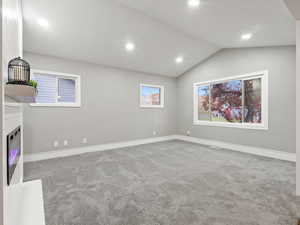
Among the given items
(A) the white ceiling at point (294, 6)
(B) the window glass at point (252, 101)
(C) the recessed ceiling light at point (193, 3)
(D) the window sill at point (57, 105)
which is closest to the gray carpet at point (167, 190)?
(B) the window glass at point (252, 101)

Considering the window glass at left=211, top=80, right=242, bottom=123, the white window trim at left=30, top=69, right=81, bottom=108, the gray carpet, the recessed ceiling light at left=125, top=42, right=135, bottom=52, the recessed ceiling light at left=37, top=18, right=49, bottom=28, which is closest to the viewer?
the gray carpet

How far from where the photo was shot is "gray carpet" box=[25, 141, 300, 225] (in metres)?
1.60

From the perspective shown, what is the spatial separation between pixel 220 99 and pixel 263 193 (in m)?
3.39

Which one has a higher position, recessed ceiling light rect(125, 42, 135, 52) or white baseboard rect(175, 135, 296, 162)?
recessed ceiling light rect(125, 42, 135, 52)

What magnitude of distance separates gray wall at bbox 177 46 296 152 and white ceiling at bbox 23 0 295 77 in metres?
0.36

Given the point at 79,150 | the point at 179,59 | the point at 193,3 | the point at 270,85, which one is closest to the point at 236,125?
the point at 270,85

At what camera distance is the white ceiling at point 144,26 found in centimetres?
251

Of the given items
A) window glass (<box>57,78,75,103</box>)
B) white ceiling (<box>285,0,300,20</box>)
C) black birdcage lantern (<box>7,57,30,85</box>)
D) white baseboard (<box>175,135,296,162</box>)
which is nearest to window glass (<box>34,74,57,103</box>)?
window glass (<box>57,78,75,103</box>)

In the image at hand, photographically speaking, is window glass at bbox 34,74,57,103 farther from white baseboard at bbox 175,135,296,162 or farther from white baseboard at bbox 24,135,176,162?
white baseboard at bbox 175,135,296,162

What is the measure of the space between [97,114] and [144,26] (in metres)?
2.71

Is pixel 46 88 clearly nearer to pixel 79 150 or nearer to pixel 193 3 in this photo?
pixel 79 150

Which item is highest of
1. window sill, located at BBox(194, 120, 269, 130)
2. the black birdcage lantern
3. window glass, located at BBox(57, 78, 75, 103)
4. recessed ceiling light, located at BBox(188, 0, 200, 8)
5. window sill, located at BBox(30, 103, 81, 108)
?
recessed ceiling light, located at BBox(188, 0, 200, 8)

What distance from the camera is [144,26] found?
10.7 feet

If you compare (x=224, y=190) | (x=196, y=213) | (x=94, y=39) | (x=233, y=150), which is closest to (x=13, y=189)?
A: (x=196, y=213)
